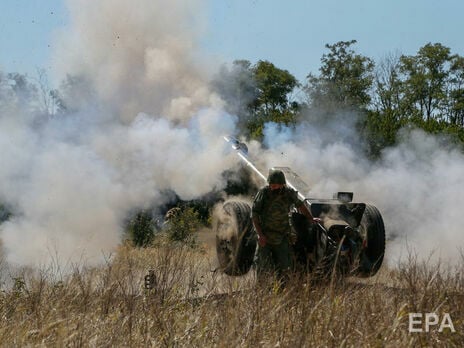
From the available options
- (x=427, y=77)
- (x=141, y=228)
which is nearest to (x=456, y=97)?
(x=427, y=77)

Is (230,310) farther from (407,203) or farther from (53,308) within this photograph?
(407,203)

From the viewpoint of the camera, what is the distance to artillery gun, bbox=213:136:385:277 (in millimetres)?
10328

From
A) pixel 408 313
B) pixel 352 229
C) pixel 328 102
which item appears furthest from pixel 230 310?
pixel 328 102

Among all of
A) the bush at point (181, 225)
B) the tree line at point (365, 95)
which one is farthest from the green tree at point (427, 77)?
the bush at point (181, 225)

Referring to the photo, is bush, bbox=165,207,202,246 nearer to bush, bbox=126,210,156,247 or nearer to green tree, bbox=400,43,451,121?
bush, bbox=126,210,156,247

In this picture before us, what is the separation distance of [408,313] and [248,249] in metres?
5.37

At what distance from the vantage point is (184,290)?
26.7 ft

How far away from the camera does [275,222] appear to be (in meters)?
9.95

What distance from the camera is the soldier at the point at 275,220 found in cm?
987

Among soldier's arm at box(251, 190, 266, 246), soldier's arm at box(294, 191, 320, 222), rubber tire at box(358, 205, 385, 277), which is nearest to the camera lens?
soldier's arm at box(251, 190, 266, 246)

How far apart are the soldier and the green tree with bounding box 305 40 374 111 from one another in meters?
15.1

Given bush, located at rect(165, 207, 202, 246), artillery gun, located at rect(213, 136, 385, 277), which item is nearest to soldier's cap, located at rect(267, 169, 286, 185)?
artillery gun, located at rect(213, 136, 385, 277)

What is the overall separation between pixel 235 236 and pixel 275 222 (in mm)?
2049

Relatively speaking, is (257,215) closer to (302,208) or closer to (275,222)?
(275,222)
